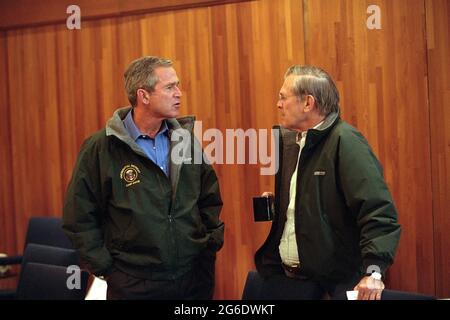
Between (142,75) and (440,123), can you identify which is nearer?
(142,75)

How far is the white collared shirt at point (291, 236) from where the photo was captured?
3213 mm

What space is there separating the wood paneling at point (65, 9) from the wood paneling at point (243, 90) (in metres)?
0.05

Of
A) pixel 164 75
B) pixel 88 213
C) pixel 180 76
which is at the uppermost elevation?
pixel 180 76

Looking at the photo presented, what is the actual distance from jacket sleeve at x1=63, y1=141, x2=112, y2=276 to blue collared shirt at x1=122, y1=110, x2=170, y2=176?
0.20 metres

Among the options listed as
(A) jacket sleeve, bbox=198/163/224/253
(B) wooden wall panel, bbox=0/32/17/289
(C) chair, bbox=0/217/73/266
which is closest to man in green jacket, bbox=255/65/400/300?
(A) jacket sleeve, bbox=198/163/224/253

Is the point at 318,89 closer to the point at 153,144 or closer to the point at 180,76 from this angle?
the point at 153,144

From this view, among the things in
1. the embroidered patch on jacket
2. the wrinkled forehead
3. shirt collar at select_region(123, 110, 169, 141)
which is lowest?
the embroidered patch on jacket

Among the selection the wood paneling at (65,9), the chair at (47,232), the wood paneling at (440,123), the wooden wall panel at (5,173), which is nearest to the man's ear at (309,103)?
the wood paneling at (440,123)

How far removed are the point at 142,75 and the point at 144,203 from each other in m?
0.63

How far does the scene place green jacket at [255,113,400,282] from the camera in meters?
2.92

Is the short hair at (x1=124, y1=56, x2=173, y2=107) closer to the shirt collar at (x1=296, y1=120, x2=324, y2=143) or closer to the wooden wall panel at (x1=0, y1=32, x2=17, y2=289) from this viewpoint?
the shirt collar at (x1=296, y1=120, x2=324, y2=143)

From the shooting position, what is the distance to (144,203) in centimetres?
341

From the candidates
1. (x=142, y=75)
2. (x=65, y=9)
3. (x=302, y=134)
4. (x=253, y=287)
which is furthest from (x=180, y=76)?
(x=253, y=287)

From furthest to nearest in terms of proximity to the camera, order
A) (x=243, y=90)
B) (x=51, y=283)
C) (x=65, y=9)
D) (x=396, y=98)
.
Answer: (x=65, y=9) → (x=243, y=90) → (x=396, y=98) → (x=51, y=283)
